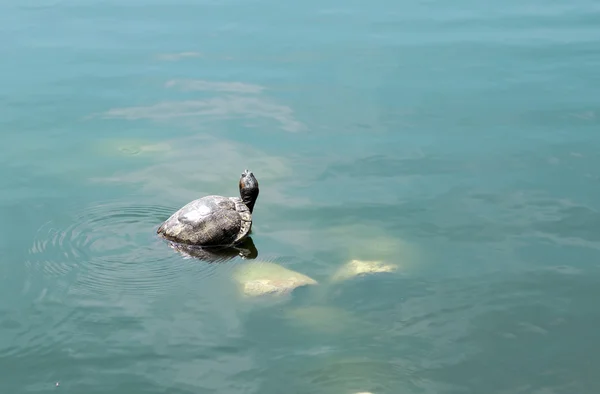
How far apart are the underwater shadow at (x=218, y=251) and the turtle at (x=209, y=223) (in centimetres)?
5

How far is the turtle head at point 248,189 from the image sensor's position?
31.5 feet

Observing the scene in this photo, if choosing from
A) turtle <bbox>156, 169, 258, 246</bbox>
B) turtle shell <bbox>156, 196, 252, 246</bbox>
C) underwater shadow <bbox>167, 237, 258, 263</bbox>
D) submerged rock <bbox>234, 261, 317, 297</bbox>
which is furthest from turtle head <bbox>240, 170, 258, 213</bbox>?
submerged rock <bbox>234, 261, 317, 297</bbox>

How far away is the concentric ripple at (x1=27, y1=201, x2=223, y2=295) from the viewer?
8.16 meters

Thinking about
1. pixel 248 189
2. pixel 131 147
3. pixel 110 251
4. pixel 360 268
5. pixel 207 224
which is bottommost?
pixel 360 268

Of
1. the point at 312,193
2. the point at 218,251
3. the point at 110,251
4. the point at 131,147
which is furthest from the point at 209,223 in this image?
the point at 131,147

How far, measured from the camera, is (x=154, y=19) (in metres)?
16.8

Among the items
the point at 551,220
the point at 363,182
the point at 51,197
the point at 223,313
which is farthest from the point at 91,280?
the point at 551,220

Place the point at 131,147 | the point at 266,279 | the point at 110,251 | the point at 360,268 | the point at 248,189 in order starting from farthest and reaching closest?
the point at 131,147
the point at 248,189
the point at 110,251
the point at 360,268
the point at 266,279

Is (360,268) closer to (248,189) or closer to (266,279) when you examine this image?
(266,279)

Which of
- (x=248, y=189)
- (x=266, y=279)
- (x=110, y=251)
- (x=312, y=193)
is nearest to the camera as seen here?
(x=266, y=279)

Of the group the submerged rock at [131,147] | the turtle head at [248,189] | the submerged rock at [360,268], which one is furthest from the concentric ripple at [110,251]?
the submerged rock at [131,147]

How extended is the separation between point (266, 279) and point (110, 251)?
1.75 metres

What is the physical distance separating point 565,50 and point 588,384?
9141 millimetres

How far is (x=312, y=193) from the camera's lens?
33.4ft
